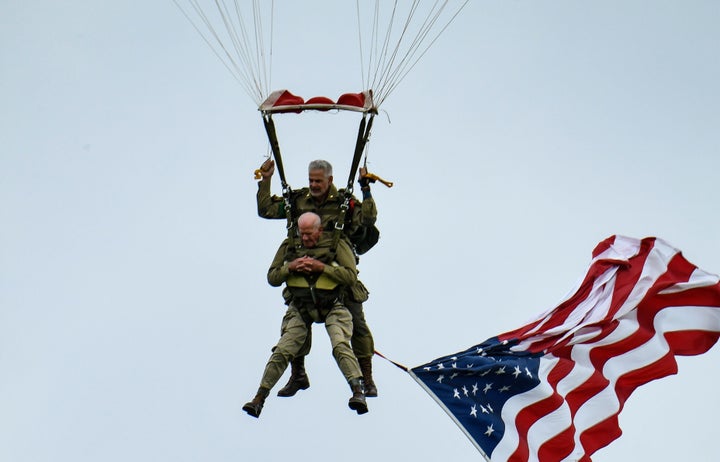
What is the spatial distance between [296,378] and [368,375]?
861 millimetres

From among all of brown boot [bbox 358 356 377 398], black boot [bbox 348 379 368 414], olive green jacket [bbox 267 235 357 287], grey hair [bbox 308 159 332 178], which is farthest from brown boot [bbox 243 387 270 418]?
grey hair [bbox 308 159 332 178]

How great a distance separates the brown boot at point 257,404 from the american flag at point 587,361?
9.99 feet

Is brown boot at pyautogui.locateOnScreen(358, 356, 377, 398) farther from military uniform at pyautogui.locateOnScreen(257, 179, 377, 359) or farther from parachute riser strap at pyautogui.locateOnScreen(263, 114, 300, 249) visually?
parachute riser strap at pyautogui.locateOnScreen(263, 114, 300, 249)

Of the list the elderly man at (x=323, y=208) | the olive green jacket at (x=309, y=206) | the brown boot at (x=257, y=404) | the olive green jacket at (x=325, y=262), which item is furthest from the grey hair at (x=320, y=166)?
the brown boot at (x=257, y=404)

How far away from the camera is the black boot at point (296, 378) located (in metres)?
18.0

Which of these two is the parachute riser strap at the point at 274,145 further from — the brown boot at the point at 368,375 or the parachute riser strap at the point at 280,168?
the brown boot at the point at 368,375

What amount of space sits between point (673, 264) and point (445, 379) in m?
3.41

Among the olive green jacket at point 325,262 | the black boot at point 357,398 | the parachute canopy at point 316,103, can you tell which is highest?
the parachute canopy at point 316,103

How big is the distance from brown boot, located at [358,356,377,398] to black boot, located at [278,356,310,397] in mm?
688

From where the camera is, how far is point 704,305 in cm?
1992

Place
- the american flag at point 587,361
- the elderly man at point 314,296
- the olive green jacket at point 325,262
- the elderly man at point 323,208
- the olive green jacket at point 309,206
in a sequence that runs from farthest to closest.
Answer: the american flag at point 587,361 → the olive green jacket at point 309,206 → the elderly man at point 323,208 → the olive green jacket at point 325,262 → the elderly man at point 314,296

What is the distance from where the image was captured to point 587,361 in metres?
20.0

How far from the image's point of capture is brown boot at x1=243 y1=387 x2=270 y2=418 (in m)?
16.5

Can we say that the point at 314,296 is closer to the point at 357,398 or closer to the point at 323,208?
the point at 323,208
